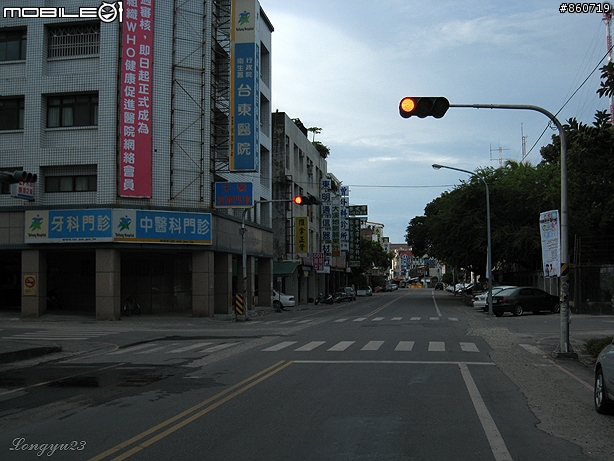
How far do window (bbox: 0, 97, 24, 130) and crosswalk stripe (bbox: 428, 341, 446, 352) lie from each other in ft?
78.8

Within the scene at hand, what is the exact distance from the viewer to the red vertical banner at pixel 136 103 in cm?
3023

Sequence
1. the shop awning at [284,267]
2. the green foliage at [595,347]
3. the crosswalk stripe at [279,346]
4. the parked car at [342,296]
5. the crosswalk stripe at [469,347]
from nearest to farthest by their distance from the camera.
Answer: the green foliage at [595,347], the crosswalk stripe at [469,347], the crosswalk stripe at [279,346], the shop awning at [284,267], the parked car at [342,296]

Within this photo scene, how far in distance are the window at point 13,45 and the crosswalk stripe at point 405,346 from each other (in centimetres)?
2487

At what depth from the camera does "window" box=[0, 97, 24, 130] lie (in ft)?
105

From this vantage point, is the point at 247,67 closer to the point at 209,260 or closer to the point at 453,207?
the point at 209,260

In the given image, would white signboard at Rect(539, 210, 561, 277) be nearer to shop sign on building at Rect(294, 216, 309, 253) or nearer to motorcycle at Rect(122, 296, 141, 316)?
motorcycle at Rect(122, 296, 141, 316)

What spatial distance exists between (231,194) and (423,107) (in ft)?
66.5

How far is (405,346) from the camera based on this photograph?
17719 mm

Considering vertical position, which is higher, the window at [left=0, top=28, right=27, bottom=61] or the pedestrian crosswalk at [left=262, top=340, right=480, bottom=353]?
the window at [left=0, top=28, right=27, bottom=61]

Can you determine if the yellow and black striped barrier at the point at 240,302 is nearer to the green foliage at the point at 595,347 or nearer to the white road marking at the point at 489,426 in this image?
the green foliage at the point at 595,347

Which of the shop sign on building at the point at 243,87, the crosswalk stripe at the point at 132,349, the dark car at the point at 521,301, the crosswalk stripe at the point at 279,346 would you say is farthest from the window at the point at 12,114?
the dark car at the point at 521,301

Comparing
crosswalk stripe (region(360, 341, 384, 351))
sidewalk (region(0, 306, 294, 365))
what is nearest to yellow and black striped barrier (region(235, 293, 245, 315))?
sidewalk (region(0, 306, 294, 365))

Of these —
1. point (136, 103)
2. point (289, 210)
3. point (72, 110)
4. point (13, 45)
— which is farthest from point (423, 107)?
point (289, 210)

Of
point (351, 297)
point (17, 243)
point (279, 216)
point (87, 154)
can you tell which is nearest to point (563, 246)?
point (87, 154)
